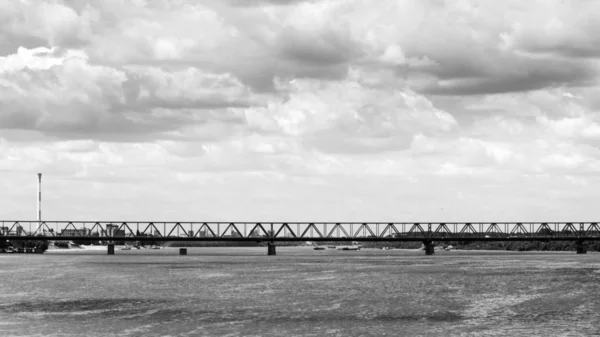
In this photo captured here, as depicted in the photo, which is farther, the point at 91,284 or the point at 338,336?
the point at 91,284

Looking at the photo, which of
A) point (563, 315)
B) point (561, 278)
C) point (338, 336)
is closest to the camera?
point (338, 336)

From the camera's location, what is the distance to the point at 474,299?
94.8 meters

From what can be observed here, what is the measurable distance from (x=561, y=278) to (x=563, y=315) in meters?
57.6

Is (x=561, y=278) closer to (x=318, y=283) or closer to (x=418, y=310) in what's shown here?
(x=318, y=283)

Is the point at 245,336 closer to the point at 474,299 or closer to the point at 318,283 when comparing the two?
the point at 474,299

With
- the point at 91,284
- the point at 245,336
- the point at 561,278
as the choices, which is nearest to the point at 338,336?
→ the point at 245,336

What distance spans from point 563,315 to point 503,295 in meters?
23.5

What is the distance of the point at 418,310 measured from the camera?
8269 cm

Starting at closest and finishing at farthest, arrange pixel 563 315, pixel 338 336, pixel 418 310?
pixel 338 336, pixel 563 315, pixel 418 310

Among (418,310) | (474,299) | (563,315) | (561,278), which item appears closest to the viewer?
(563,315)

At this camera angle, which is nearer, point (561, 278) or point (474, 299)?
point (474, 299)

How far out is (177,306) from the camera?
86.7m

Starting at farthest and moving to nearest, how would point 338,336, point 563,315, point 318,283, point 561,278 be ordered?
point 561,278 → point 318,283 → point 563,315 → point 338,336

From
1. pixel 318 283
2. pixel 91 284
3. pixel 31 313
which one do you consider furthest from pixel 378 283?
pixel 31 313
